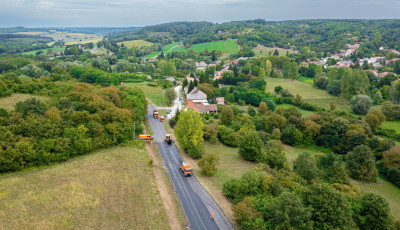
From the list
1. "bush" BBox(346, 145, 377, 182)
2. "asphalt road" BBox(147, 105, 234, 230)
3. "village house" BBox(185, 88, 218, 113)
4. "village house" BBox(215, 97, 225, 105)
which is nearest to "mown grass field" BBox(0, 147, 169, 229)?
"asphalt road" BBox(147, 105, 234, 230)

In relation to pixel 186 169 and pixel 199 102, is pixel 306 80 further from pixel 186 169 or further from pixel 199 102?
pixel 186 169

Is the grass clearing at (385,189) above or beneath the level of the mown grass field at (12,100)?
beneath

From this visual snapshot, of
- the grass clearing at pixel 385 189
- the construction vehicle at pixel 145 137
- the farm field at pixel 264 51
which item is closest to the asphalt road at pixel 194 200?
the construction vehicle at pixel 145 137

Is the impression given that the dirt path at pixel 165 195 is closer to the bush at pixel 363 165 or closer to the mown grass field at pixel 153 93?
the bush at pixel 363 165

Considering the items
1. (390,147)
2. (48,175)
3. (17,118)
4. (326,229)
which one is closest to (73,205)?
(48,175)

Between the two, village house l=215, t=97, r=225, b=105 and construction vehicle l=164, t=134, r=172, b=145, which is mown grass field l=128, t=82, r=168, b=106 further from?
construction vehicle l=164, t=134, r=172, b=145
